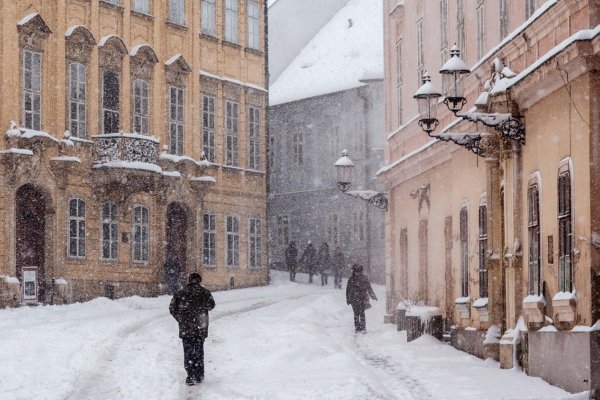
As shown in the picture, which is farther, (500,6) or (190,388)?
(500,6)

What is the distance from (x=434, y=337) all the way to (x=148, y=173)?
14172mm

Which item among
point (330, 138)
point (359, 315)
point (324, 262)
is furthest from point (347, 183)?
point (330, 138)

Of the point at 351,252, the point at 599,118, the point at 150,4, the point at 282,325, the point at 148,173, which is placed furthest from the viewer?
the point at 351,252

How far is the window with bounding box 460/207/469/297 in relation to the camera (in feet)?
73.2

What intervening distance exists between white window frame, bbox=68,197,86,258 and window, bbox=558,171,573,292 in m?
20.8

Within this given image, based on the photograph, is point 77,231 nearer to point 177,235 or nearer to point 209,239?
point 177,235

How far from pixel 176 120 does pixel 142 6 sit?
3.79m

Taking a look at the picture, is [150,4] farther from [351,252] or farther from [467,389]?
[467,389]

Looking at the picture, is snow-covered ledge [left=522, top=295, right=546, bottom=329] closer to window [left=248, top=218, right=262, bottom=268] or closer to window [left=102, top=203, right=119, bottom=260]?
window [left=102, top=203, right=119, bottom=260]

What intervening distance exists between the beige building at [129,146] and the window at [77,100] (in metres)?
0.04

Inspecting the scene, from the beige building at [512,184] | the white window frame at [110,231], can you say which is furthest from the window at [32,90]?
the beige building at [512,184]

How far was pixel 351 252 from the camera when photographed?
168 feet

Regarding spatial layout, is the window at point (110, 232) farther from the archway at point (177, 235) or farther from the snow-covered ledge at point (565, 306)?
the snow-covered ledge at point (565, 306)

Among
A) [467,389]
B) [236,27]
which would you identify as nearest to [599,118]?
[467,389]
